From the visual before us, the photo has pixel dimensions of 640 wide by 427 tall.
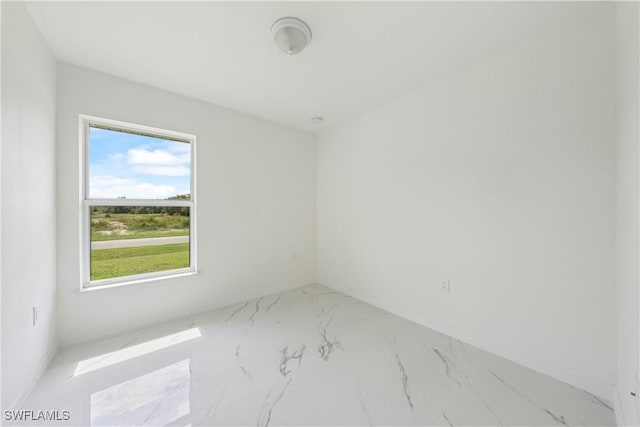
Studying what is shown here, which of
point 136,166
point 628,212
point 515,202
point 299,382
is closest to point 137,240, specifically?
point 136,166

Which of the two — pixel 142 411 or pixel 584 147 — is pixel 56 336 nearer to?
pixel 142 411

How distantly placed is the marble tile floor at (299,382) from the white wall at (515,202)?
30 cm

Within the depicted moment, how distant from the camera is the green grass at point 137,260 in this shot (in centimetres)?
228

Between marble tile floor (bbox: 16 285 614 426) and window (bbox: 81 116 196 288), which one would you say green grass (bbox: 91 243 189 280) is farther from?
marble tile floor (bbox: 16 285 614 426)

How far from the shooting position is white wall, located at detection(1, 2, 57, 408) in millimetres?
1298

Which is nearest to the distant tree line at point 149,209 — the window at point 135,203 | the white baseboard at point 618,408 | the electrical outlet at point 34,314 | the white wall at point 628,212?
the window at point 135,203

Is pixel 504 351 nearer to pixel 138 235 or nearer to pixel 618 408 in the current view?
pixel 618 408

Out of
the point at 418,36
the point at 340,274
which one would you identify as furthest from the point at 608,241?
the point at 340,274

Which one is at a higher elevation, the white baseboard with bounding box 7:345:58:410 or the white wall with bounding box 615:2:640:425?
the white wall with bounding box 615:2:640:425

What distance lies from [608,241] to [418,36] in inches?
71.0

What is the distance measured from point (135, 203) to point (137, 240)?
0.38 m

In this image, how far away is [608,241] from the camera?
1.48 meters

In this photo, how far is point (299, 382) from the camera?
163 cm

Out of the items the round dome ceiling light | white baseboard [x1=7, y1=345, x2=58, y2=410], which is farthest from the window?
the round dome ceiling light
